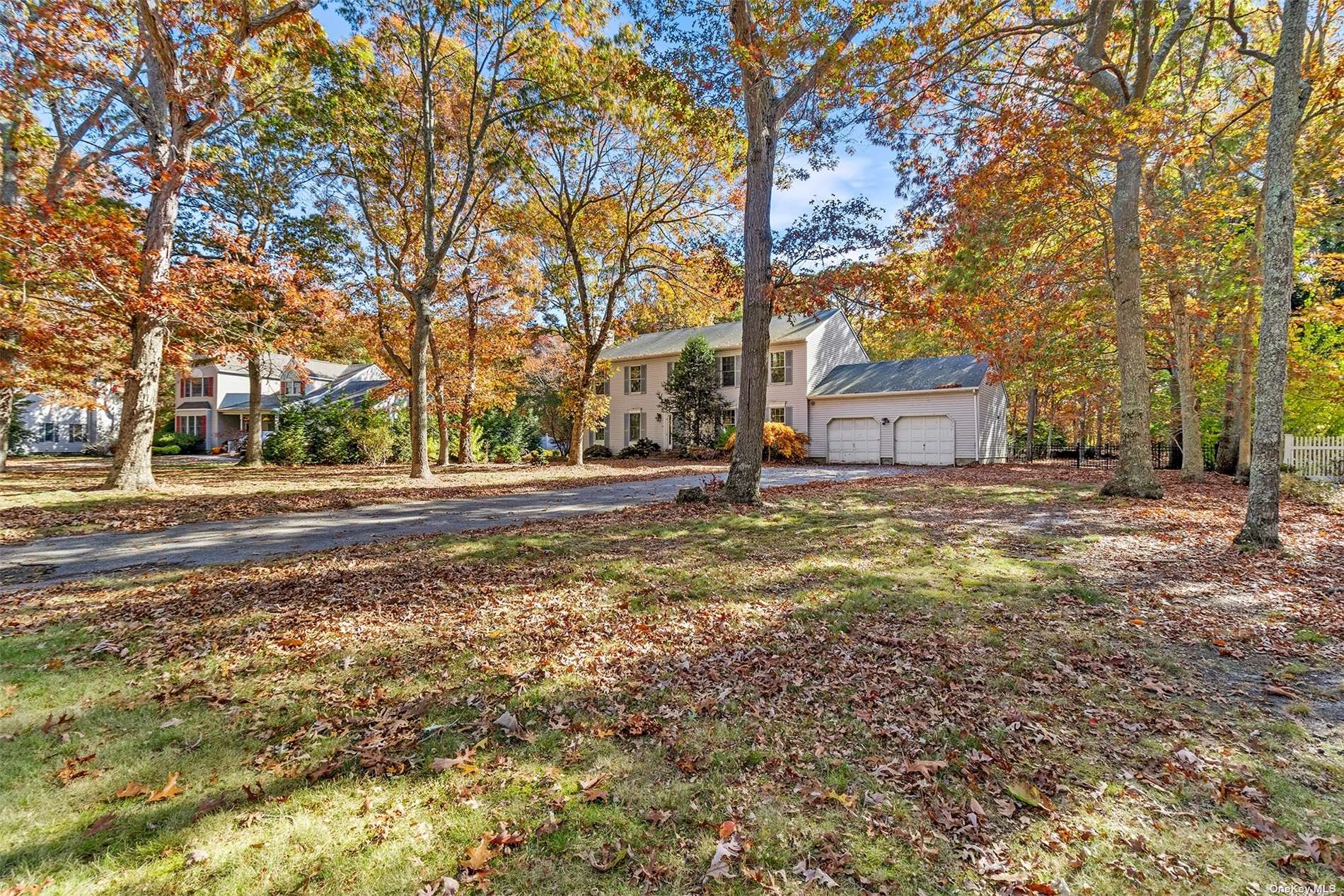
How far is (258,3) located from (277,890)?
46.1 ft

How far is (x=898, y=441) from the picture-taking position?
916 inches

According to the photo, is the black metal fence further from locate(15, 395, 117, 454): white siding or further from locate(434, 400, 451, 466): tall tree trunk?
locate(15, 395, 117, 454): white siding

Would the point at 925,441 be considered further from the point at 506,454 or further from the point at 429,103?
the point at 429,103

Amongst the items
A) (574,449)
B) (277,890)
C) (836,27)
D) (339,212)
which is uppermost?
(339,212)

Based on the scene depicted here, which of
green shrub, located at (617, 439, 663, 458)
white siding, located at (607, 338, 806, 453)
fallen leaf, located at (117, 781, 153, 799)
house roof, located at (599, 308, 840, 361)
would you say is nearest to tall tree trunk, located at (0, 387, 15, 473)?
fallen leaf, located at (117, 781, 153, 799)

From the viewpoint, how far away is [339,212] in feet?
57.2

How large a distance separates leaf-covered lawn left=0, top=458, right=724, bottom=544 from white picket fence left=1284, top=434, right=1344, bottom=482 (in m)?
14.4

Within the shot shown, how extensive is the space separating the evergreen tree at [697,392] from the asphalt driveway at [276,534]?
47.3 ft

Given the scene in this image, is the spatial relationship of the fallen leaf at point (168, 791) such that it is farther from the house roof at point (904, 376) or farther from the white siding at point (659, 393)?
the house roof at point (904, 376)

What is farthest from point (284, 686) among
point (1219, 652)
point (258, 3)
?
point (258, 3)

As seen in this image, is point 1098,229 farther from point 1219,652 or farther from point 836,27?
point 1219,652

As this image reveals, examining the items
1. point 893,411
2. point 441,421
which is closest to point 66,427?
point 441,421

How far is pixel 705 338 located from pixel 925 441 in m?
11.3

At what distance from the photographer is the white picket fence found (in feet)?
41.3
